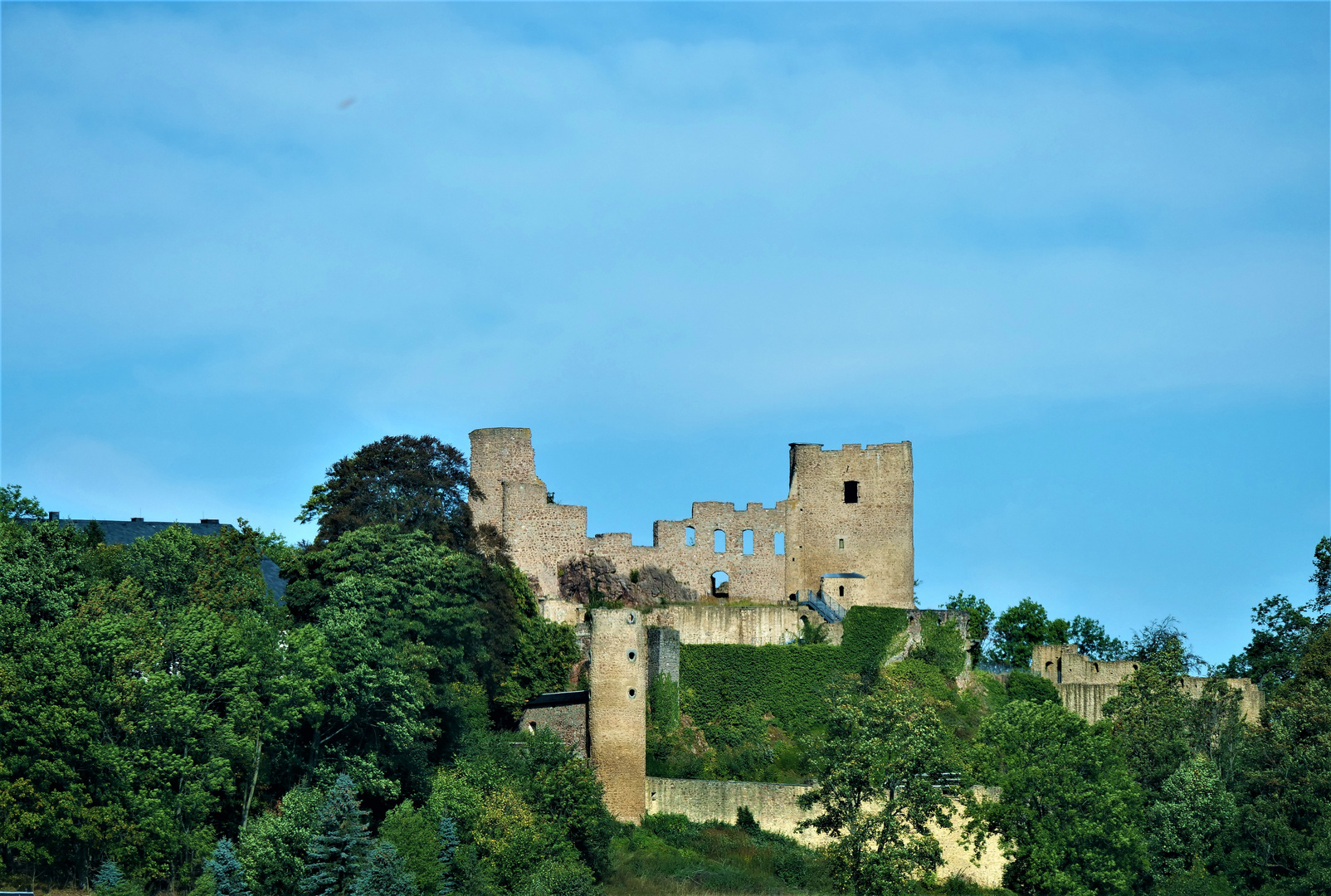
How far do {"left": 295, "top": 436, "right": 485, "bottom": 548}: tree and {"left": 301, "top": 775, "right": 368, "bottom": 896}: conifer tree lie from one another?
11124 mm

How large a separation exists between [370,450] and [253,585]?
5.66m

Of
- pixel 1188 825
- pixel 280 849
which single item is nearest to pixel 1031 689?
pixel 1188 825

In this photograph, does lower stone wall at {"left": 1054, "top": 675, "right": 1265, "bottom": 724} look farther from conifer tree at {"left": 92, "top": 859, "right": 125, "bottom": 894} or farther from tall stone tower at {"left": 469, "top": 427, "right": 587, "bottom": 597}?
conifer tree at {"left": 92, "top": 859, "right": 125, "bottom": 894}

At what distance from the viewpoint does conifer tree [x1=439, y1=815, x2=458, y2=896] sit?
43.8 metres

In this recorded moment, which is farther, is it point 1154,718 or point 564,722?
point 1154,718

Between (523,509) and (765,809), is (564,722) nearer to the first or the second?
(765,809)

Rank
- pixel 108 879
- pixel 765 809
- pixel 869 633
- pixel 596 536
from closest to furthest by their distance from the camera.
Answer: pixel 108 879 < pixel 765 809 < pixel 869 633 < pixel 596 536

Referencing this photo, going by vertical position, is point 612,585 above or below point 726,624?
above

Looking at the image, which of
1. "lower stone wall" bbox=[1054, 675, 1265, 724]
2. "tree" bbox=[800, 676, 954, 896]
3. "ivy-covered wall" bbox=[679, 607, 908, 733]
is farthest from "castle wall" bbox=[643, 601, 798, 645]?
"tree" bbox=[800, 676, 954, 896]

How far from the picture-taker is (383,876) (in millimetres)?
42031

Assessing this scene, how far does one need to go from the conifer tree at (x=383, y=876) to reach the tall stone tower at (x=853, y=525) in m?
25.8

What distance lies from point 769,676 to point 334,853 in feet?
63.9

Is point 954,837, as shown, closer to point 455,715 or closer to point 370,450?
point 455,715

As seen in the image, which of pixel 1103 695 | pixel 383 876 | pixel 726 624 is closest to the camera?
pixel 383 876
